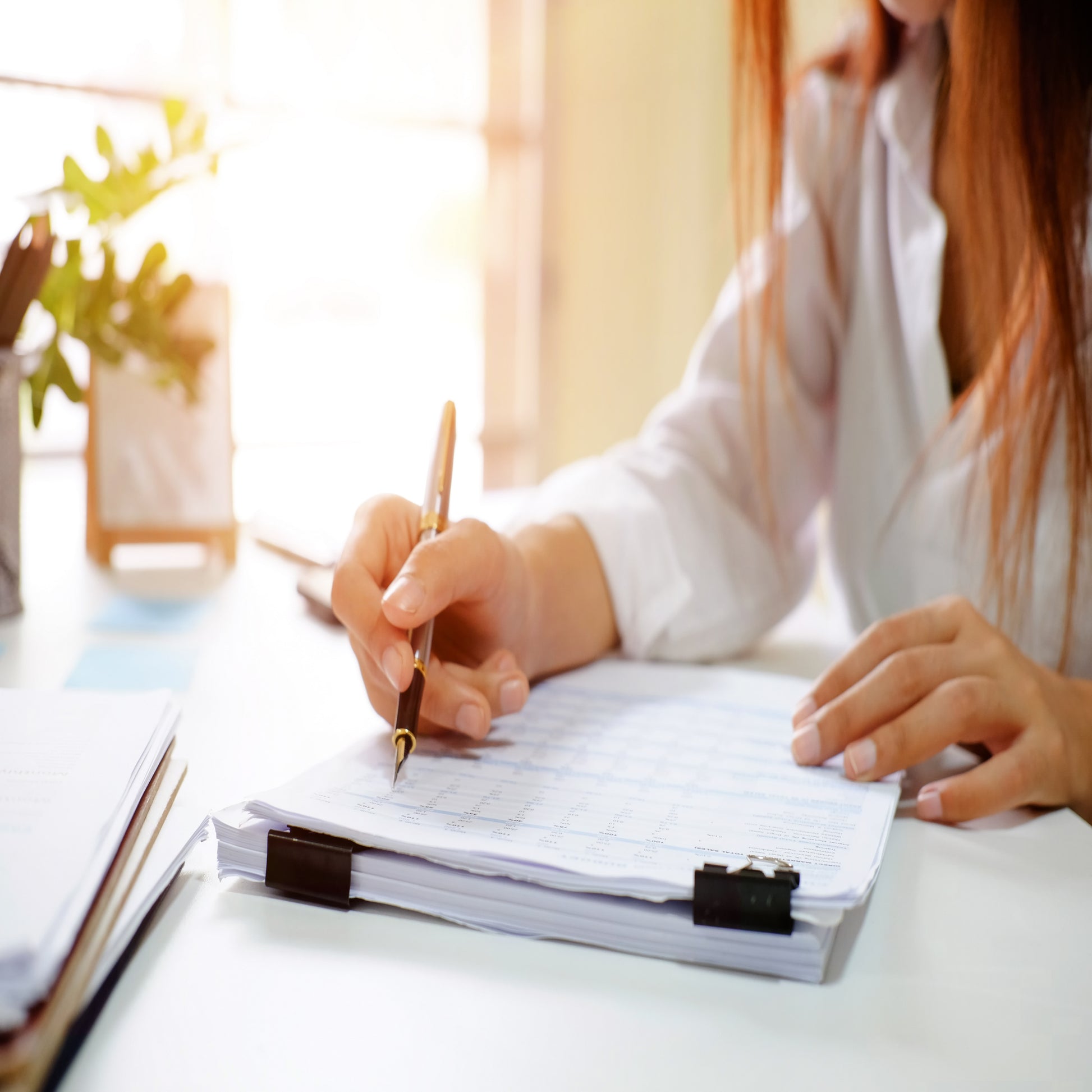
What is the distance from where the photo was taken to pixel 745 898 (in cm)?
34

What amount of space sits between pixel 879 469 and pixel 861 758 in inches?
16.6

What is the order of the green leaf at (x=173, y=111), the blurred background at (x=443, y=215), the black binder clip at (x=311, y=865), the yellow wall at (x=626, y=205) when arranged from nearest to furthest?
the black binder clip at (x=311, y=865) → the green leaf at (x=173, y=111) → the blurred background at (x=443, y=215) → the yellow wall at (x=626, y=205)

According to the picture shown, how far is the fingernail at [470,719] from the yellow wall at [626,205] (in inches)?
83.9

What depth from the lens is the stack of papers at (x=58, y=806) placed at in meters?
0.27

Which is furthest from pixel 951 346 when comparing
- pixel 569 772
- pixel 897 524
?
pixel 569 772

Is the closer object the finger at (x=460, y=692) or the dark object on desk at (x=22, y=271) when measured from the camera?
the finger at (x=460, y=692)

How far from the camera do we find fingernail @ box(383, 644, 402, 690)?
46 centimetres

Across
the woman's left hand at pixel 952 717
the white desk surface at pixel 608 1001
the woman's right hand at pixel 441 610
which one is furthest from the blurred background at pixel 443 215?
the white desk surface at pixel 608 1001

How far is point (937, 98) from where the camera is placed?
79 centimetres

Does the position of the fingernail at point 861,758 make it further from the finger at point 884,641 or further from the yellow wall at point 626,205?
the yellow wall at point 626,205

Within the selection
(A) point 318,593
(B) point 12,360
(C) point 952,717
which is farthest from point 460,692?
(B) point 12,360

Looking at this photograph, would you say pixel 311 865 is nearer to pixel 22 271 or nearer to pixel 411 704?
pixel 411 704

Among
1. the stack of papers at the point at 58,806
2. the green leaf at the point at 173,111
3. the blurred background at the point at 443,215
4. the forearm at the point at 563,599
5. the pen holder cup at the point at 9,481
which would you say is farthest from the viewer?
the blurred background at the point at 443,215

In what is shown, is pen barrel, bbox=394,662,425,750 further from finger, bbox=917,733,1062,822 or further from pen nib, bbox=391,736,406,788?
finger, bbox=917,733,1062,822
